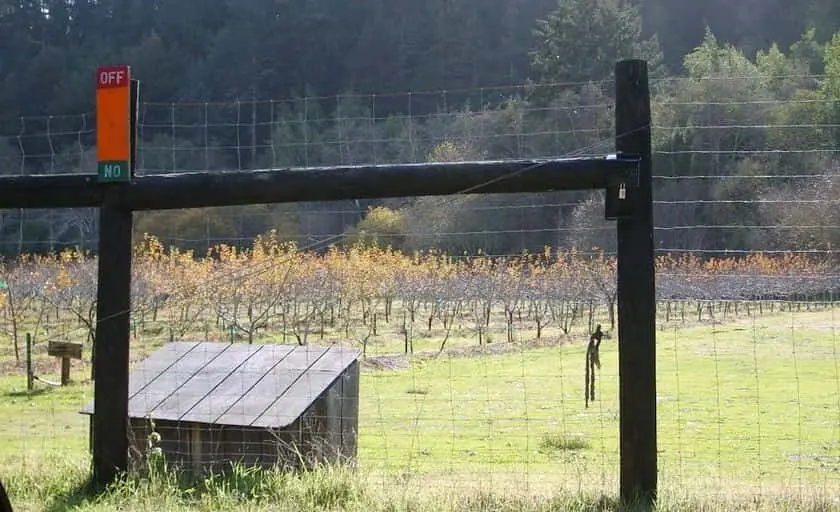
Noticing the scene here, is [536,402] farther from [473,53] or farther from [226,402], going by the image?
[473,53]

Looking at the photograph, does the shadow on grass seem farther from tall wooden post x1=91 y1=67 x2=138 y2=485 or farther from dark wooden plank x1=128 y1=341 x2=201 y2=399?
dark wooden plank x1=128 y1=341 x2=201 y2=399

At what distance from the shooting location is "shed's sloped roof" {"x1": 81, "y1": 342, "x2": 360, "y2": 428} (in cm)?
526

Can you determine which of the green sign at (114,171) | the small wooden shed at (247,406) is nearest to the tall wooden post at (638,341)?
the small wooden shed at (247,406)

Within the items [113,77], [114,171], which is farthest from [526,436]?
[113,77]

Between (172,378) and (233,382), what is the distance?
41 centimetres

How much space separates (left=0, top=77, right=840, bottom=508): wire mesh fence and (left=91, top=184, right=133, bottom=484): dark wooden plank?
38cm

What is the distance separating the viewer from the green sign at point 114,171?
4.94 m

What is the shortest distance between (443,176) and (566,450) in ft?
19.5

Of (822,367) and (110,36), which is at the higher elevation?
(110,36)

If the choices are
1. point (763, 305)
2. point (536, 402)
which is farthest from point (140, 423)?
point (763, 305)

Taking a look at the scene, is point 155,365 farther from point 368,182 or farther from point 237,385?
point 368,182

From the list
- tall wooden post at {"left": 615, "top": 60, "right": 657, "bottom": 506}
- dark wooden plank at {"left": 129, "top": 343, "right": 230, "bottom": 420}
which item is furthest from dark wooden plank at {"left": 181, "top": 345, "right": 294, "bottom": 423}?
tall wooden post at {"left": 615, "top": 60, "right": 657, "bottom": 506}

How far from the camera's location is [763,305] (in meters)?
35.0

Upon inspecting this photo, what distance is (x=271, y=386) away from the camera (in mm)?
5543
